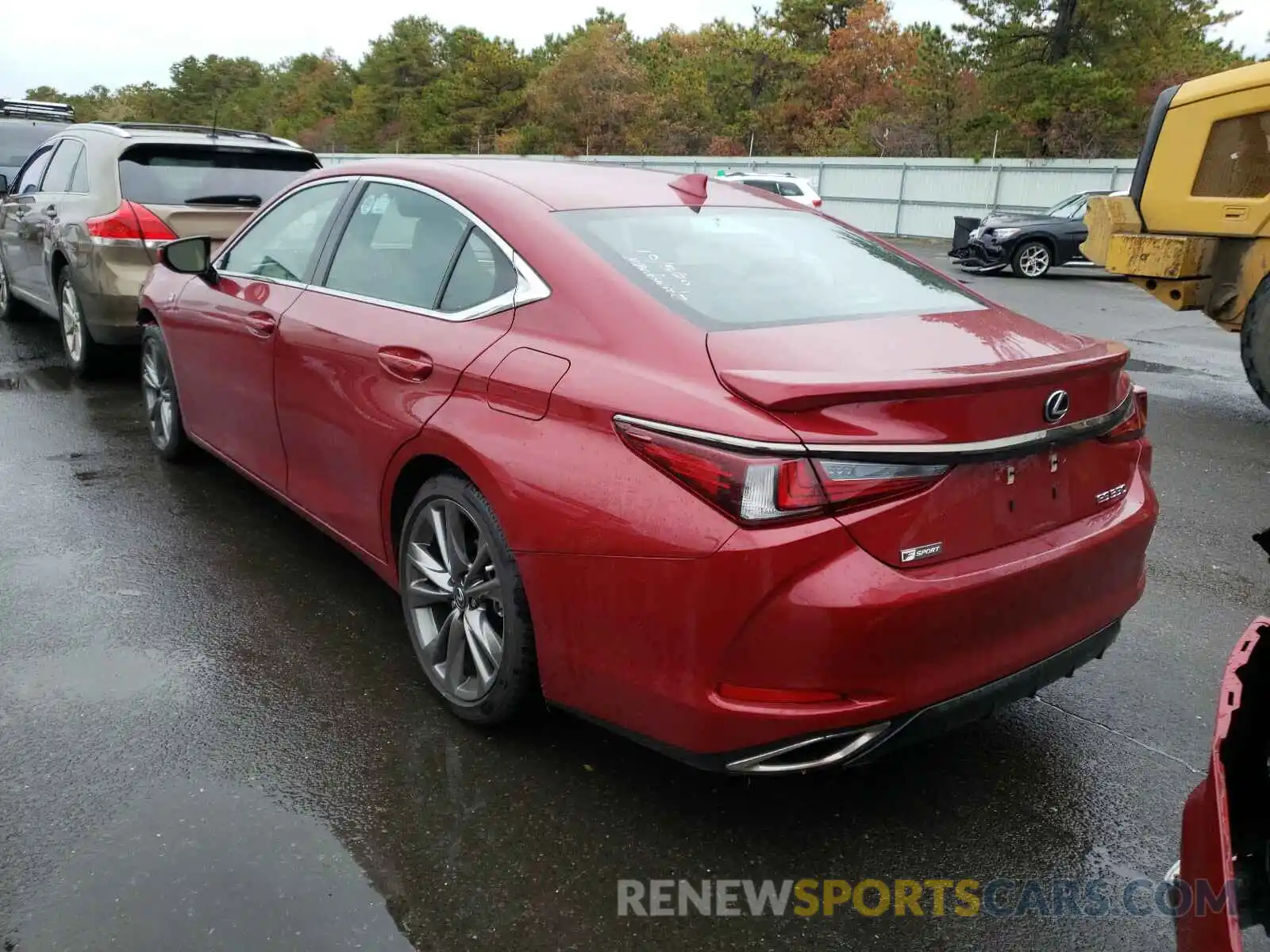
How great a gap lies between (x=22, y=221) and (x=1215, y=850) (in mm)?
8828

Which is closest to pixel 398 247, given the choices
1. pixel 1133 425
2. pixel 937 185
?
pixel 1133 425

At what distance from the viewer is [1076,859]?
251 centimetres

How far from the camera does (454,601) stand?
117 inches

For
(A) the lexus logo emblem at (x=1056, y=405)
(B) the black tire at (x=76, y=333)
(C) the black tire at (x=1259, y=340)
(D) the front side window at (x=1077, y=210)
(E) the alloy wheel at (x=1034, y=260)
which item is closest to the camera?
(A) the lexus logo emblem at (x=1056, y=405)

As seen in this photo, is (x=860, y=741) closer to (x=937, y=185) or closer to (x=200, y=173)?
(x=200, y=173)

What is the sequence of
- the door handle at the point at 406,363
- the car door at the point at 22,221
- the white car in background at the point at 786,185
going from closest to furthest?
the door handle at the point at 406,363, the car door at the point at 22,221, the white car in background at the point at 786,185

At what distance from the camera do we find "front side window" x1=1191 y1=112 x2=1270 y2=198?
22.8 ft

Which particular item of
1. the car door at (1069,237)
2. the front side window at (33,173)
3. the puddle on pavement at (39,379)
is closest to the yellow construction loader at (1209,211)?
the puddle on pavement at (39,379)

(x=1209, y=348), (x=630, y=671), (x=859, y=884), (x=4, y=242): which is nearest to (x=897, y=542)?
(x=630, y=671)

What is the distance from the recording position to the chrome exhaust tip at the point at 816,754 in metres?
2.23

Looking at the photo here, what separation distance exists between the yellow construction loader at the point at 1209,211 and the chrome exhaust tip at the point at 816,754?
5.97 m

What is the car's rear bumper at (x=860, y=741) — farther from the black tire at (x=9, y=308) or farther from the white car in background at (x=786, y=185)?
the white car in background at (x=786, y=185)

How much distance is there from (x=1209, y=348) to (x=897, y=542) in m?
9.94

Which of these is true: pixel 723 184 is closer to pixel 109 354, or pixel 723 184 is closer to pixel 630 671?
pixel 630 671
